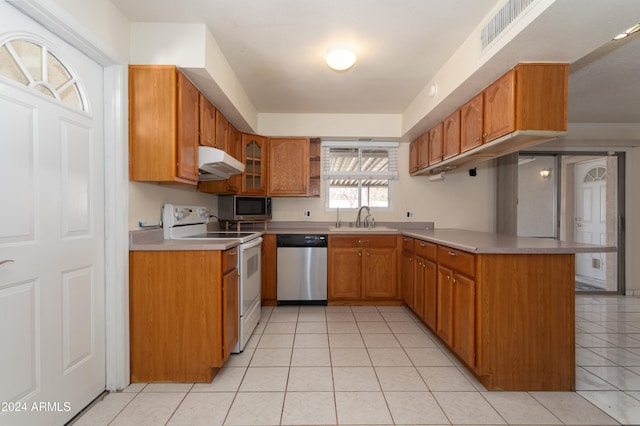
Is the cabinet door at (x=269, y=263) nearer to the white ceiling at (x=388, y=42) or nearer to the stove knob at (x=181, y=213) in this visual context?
the stove knob at (x=181, y=213)

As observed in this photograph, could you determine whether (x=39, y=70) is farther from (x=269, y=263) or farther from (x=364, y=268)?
(x=364, y=268)

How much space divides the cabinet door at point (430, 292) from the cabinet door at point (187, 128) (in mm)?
2160

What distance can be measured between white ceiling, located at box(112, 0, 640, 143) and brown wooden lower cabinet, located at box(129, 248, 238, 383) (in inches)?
63.0

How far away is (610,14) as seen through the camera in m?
1.50

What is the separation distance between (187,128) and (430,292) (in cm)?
244

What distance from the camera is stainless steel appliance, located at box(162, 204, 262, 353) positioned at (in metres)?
2.40

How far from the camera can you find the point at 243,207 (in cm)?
360

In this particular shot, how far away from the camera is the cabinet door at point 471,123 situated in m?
2.42

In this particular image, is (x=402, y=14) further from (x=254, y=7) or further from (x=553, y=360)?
(x=553, y=360)

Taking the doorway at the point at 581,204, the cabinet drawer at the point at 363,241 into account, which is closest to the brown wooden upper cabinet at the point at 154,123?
the cabinet drawer at the point at 363,241

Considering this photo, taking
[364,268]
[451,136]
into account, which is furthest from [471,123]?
[364,268]

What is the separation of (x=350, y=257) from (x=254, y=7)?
8.67ft

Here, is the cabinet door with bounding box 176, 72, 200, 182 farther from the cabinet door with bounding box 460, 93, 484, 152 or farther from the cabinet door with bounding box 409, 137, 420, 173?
the cabinet door with bounding box 409, 137, 420, 173

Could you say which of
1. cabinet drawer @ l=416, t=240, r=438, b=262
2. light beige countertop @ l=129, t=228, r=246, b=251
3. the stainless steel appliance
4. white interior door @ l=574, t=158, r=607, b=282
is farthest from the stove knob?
white interior door @ l=574, t=158, r=607, b=282
